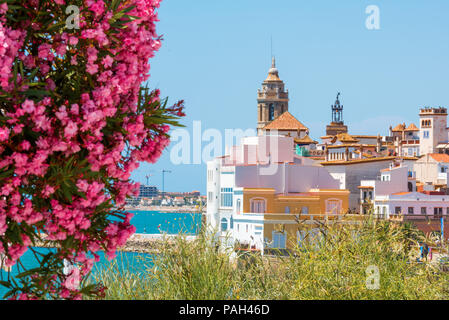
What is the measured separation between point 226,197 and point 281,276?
120 ft

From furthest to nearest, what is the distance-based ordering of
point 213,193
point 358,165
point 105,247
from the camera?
point 358,165, point 213,193, point 105,247

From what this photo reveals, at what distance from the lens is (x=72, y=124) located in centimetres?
456

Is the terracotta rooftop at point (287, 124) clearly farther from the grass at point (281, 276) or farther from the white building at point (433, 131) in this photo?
the grass at point (281, 276)

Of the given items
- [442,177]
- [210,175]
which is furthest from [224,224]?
[442,177]

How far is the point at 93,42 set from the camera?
4930 millimetres

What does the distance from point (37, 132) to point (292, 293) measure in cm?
421

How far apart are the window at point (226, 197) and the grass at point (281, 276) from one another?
1406 inches

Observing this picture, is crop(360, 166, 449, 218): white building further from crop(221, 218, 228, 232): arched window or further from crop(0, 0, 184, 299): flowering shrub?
crop(0, 0, 184, 299): flowering shrub

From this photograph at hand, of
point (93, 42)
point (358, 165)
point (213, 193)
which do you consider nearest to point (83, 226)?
point (93, 42)

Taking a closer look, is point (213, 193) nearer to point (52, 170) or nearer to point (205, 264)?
point (205, 264)

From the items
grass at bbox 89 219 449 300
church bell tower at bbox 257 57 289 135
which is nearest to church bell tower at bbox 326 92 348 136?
church bell tower at bbox 257 57 289 135

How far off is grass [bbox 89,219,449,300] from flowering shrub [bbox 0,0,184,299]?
277 centimetres

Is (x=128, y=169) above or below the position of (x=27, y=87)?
below

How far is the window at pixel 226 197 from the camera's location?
148 ft
